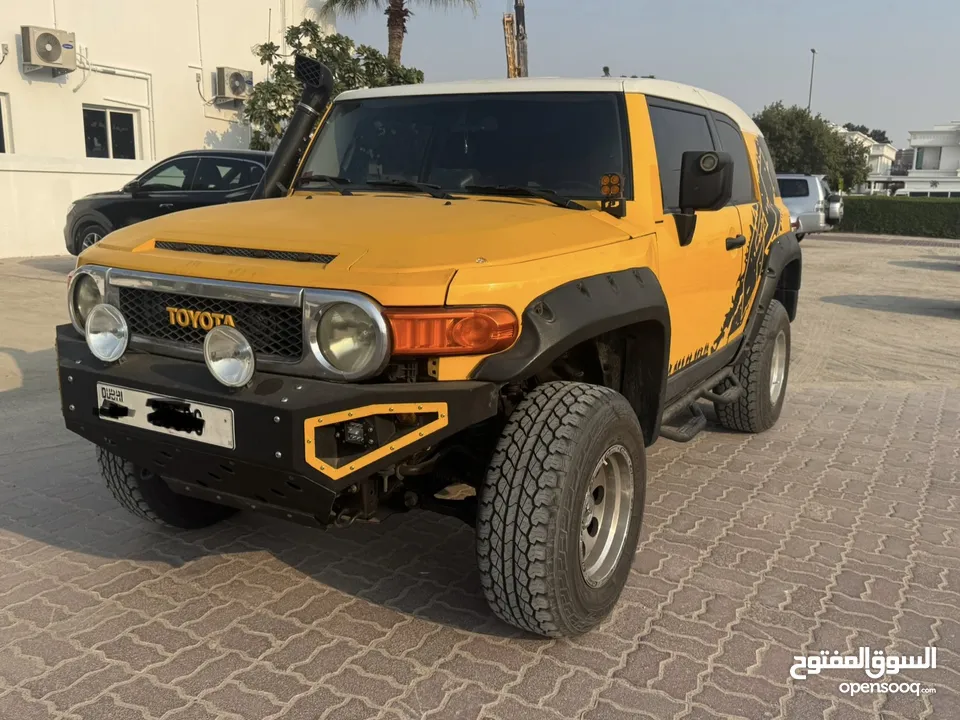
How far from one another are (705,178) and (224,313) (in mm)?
2019

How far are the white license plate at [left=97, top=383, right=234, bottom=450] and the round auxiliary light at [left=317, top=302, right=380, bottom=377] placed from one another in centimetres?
36

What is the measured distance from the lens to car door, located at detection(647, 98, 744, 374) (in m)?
3.74

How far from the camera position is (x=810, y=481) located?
490 cm

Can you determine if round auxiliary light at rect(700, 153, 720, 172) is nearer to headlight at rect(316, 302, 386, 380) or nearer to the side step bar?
the side step bar

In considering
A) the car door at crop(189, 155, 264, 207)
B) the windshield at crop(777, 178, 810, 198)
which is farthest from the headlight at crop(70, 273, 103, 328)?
the windshield at crop(777, 178, 810, 198)

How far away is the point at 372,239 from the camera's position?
→ 279 cm

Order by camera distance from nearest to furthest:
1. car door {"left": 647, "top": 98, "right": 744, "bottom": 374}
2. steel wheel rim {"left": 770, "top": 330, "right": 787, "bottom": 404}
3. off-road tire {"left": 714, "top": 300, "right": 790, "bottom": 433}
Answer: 1. car door {"left": 647, "top": 98, "right": 744, "bottom": 374}
2. off-road tire {"left": 714, "top": 300, "right": 790, "bottom": 433}
3. steel wheel rim {"left": 770, "top": 330, "right": 787, "bottom": 404}

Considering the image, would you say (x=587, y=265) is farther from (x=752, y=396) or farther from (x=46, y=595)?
(x=752, y=396)

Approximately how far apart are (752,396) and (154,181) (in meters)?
8.70

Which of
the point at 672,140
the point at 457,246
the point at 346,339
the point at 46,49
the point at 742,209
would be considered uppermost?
the point at 46,49

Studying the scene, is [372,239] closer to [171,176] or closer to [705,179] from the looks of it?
[705,179]

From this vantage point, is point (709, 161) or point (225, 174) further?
point (225, 174)

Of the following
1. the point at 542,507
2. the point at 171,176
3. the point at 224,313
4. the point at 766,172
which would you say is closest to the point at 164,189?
the point at 171,176

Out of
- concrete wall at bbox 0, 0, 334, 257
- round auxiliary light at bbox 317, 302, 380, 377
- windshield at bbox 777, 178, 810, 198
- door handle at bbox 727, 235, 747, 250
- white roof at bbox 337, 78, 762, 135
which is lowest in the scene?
round auxiliary light at bbox 317, 302, 380, 377
